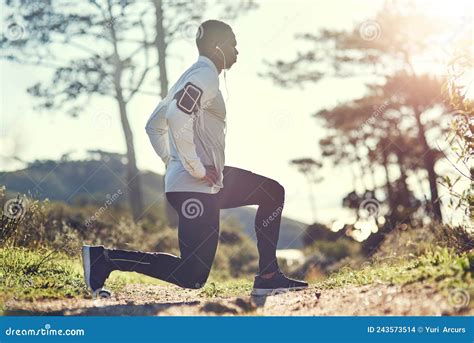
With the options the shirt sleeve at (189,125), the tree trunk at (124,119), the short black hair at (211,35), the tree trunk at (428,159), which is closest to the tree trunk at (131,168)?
the tree trunk at (124,119)

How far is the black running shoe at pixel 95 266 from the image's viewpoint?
462 centimetres

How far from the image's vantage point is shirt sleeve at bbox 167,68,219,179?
4.44m

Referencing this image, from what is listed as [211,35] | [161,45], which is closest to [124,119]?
[161,45]

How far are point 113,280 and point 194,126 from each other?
103 inches

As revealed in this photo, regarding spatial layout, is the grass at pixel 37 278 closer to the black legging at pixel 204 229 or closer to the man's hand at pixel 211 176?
the black legging at pixel 204 229

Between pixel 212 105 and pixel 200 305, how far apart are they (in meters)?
1.29

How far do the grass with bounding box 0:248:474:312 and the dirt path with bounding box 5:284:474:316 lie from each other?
0.42 feet

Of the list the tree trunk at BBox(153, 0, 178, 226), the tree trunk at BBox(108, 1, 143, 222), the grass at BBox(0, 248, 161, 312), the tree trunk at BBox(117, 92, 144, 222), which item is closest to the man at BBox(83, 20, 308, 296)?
the grass at BBox(0, 248, 161, 312)

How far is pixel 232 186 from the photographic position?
480 cm

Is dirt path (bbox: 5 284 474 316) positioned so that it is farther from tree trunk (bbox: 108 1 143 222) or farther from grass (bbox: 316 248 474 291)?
tree trunk (bbox: 108 1 143 222)

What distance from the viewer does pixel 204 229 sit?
14.9 feet
